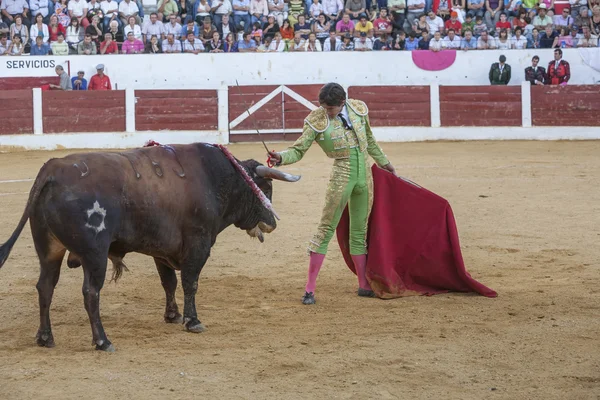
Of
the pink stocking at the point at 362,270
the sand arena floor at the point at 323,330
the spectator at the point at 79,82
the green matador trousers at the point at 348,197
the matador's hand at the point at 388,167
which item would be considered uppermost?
the spectator at the point at 79,82

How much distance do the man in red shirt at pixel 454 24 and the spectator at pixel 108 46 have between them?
20.1ft

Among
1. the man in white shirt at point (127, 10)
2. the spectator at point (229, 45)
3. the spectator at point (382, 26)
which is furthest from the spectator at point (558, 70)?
the man in white shirt at point (127, 10)

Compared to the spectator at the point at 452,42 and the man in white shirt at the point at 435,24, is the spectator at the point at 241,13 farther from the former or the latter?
the spectator at the point at 452,42

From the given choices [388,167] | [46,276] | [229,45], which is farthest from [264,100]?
[46,276]

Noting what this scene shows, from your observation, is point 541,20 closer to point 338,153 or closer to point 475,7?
point 475,7

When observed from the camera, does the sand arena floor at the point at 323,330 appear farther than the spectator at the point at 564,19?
No

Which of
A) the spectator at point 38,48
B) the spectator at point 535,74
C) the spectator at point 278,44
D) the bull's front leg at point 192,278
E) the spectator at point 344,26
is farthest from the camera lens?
the spectator at point 344,26

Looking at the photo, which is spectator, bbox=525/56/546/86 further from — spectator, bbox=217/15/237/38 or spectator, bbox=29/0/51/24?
spectator, bbox=29/0/51/24

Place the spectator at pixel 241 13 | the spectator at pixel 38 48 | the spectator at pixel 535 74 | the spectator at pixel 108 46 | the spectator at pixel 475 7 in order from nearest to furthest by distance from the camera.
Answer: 1. the spectator at pixel 38 48
2. the spectator at pixel 535 74
3. the spectator at pixel 108 46
4. the spectator at pixel 241 13
5. the spectator at pixel 475 7

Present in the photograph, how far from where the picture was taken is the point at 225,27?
57.4 ft

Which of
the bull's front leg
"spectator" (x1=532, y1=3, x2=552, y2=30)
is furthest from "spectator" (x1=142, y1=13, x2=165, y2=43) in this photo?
the bull's front leg

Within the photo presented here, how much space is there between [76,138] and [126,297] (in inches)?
417

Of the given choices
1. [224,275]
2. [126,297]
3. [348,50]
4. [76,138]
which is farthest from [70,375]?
[348,50]

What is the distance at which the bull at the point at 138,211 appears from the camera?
4562mm
